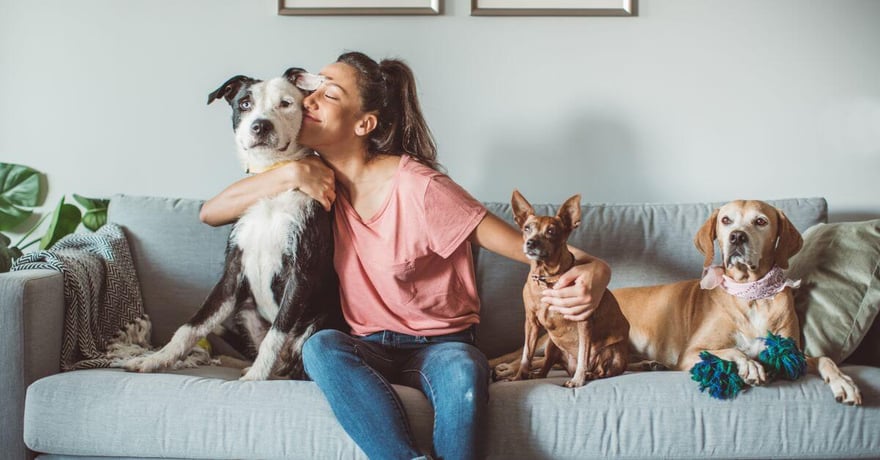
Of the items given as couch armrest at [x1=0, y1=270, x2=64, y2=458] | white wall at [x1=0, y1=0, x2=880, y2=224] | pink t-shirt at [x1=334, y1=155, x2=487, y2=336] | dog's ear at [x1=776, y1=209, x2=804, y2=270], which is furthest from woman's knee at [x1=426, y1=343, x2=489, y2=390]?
white wall at [x1=0, y1=0, x2=880, y2=224]

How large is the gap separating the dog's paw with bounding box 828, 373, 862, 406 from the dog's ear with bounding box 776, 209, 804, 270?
355mm

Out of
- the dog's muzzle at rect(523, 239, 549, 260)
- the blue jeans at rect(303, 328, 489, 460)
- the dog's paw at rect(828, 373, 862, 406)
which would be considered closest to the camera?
the blue jeans at rect(303, 328, 489, 460)

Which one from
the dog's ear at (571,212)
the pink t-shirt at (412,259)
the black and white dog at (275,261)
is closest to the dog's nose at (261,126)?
the black and white dog at (275,261)

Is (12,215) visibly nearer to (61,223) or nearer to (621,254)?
(61,223)

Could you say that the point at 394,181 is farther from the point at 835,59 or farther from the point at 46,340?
the point at 835,59

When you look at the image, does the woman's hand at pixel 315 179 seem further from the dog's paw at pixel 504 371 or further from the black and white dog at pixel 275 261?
the dog's paw at pixel 504 371

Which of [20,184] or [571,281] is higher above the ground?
[20,184]

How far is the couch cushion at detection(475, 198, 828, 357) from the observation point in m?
2.32

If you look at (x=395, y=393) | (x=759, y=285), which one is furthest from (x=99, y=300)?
(x=759, y=285)

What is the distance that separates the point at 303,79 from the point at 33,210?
140 centimetres

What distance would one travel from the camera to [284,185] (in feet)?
6.44

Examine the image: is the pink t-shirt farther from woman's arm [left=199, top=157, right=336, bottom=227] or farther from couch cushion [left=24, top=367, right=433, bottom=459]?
couch cushion [left=24, top=367, right=433, bottom=459]

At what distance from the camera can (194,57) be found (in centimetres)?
271

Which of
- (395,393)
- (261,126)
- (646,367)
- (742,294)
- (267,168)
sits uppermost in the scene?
(261,126)
